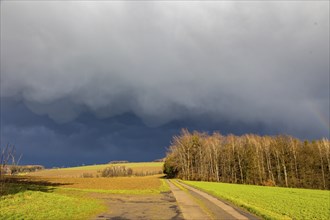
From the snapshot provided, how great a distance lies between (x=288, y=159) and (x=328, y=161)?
442 inches

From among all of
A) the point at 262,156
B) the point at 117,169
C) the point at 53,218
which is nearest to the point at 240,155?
the point at 262,156

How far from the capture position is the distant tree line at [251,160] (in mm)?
88562

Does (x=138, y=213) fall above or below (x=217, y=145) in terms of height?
below

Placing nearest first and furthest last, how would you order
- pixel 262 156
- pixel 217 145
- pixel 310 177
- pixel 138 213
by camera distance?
pixel 138 213
pixel 310 177
pixel 262 156
pixel 217 145

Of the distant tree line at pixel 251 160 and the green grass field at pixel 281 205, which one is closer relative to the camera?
the green grass field at pixel 281 205

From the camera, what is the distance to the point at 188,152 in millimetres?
114938

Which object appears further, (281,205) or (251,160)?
(251,160)

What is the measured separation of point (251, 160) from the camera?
9700 cm

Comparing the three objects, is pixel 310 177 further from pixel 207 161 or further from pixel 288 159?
pixel 207 161

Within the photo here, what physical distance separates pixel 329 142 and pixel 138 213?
3755 inches

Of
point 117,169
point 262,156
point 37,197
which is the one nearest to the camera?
point 37,197

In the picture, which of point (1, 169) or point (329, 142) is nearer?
point (1, 169)

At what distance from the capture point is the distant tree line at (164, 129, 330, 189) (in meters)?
88.6

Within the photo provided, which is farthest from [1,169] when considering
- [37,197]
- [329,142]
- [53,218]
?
[329,142]
